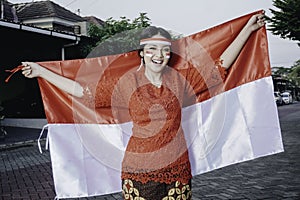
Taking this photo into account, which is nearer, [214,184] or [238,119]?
[238,119]

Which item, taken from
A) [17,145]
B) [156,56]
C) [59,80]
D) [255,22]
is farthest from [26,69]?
[17,145]

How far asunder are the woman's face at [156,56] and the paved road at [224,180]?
A: 3153 mm

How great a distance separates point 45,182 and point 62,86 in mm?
3973

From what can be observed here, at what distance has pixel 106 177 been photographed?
259cm

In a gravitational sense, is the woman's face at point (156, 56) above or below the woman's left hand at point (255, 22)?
below

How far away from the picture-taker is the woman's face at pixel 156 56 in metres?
2.21

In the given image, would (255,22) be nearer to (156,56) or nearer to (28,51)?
(156,56)

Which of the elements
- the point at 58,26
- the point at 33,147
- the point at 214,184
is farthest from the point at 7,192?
the point at 58,26

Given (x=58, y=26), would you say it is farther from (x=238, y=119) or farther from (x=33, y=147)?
(x=238, y=119)

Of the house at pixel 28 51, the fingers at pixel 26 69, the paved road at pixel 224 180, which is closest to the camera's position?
the fingers at pixel 26 69

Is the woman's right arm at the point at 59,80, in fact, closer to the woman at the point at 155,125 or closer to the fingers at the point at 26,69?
the fingers at the point at 26,69

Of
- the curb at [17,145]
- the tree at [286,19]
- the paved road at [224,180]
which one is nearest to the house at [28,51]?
the curb at [17,145]

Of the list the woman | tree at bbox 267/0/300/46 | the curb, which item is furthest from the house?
the woman

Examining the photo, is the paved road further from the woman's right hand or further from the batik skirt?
the woman's right hand
